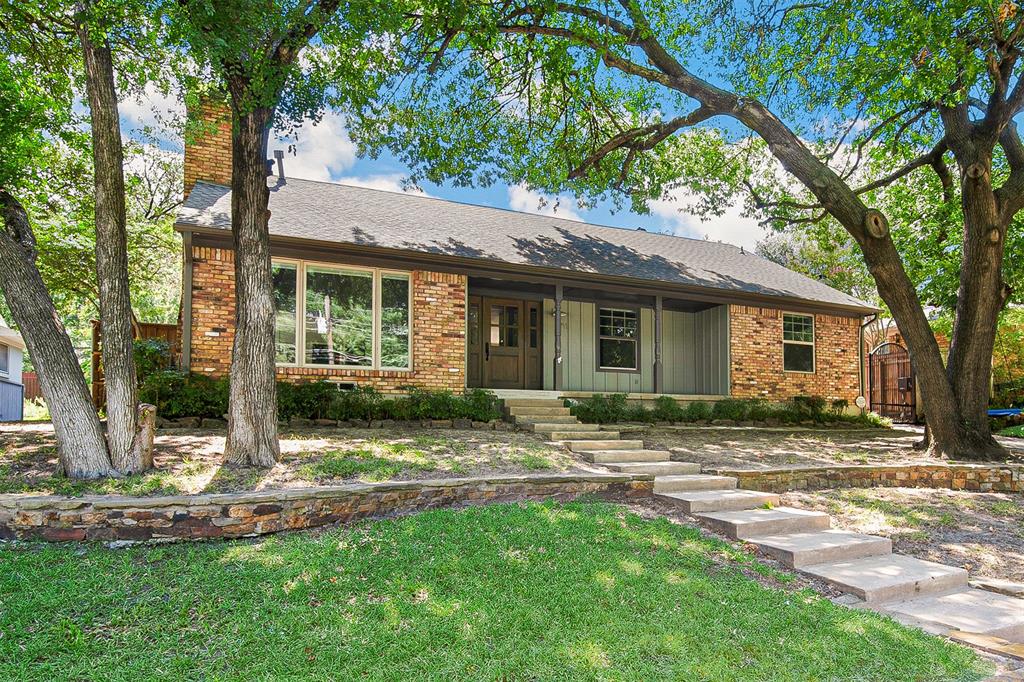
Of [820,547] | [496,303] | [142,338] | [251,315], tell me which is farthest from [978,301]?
[142,338]

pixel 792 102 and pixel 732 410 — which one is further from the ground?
pixel 792 102

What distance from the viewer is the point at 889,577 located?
4500mm

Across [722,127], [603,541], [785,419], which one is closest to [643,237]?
[722,127]

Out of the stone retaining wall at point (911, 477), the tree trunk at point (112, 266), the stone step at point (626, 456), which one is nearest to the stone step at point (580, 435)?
the stone step at point (626, 456)

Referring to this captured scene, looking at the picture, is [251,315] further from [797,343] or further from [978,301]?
[797,343]

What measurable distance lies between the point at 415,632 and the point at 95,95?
19.3 ft

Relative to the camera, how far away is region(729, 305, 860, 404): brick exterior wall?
13.4 m

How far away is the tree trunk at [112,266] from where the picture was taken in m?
5.66

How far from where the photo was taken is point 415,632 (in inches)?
129

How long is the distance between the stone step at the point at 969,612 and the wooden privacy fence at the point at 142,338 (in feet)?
34.3

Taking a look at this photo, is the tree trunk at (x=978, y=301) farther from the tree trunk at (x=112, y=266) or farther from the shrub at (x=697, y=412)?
the tree trunk at (x=112, y=266)

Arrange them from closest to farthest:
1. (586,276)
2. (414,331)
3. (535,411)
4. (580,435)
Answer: (580,435), (535,411), (414,331), (586,276)

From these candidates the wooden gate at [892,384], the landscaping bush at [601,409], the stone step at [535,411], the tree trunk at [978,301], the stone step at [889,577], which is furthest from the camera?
the wooden gate at [892,384]

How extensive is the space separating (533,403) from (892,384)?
46.3 feet
